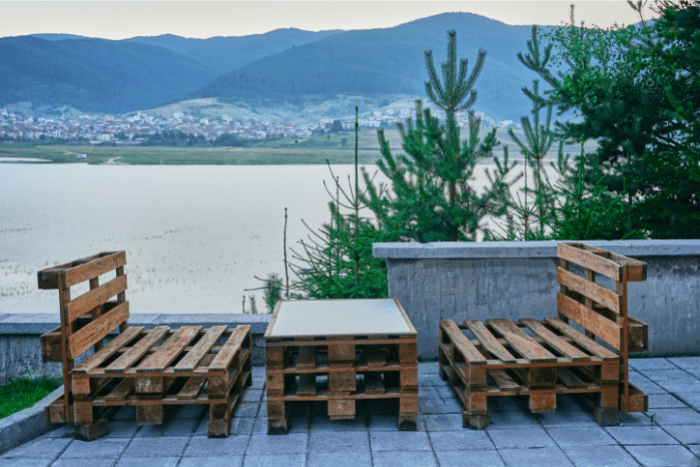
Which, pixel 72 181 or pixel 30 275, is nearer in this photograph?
pixel 30 275

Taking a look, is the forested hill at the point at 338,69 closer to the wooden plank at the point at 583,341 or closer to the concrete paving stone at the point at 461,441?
the wooden plank at the point at 583,341

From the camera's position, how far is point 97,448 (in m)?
3.22

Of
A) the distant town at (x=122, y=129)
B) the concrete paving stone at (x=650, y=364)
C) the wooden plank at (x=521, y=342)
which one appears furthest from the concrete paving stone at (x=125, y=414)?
the distant town at (x=122, y=129)

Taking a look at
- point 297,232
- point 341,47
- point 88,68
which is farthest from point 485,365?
point 341,47

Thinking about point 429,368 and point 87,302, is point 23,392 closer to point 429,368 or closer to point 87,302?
point 87,302

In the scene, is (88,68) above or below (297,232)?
above

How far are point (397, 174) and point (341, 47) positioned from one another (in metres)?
70.7

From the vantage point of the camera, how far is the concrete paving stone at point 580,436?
3.19 metres

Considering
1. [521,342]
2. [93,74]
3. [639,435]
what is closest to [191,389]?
[521,342]

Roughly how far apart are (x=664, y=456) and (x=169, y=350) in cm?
298

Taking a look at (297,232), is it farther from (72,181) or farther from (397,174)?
(72,181)

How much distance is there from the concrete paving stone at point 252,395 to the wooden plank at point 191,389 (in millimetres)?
473

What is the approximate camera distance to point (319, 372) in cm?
343

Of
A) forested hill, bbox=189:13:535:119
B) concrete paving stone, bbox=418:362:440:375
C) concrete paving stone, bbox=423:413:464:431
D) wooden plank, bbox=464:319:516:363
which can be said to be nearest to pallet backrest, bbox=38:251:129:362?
concrete paving stone, bbox=423:413:464:431
